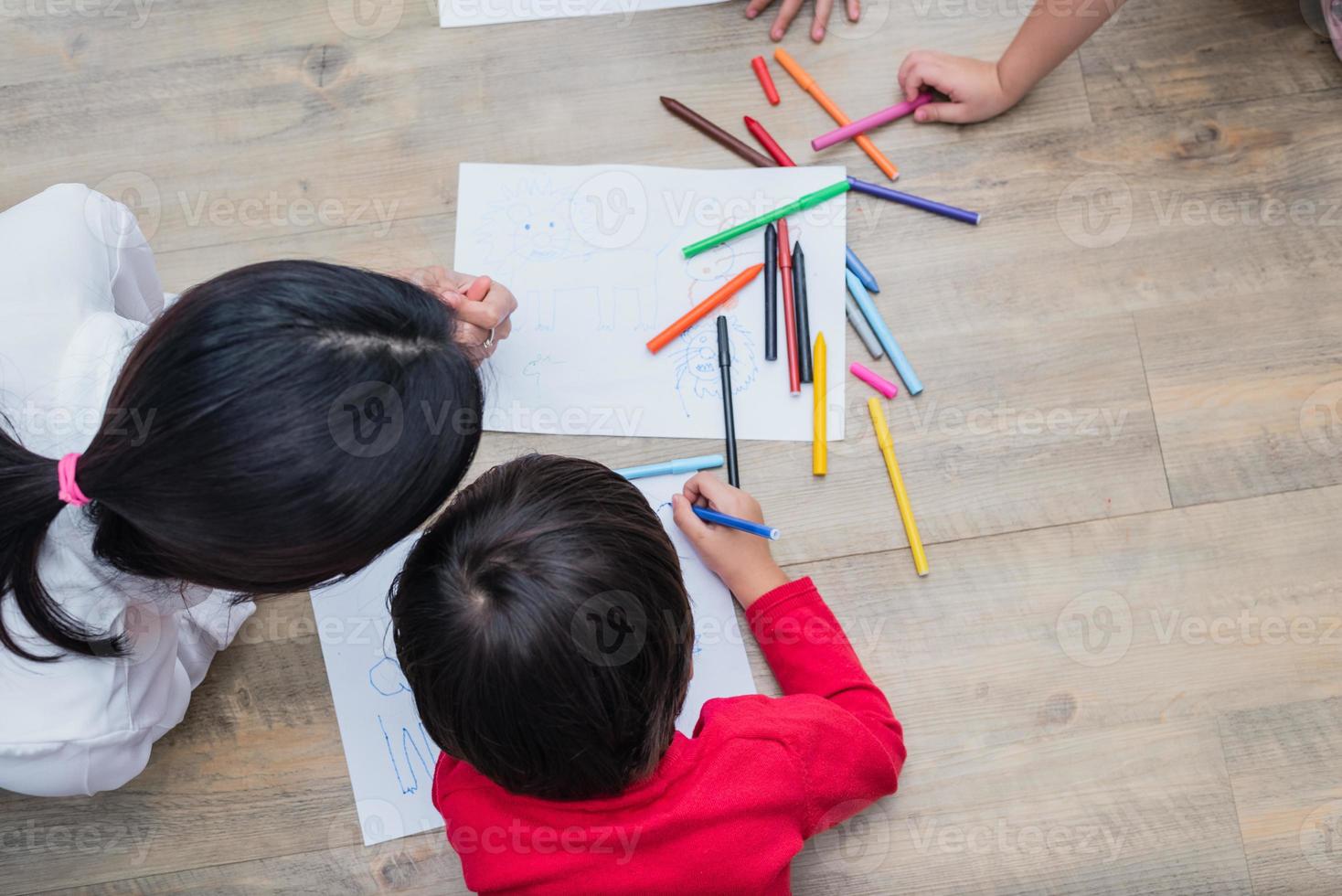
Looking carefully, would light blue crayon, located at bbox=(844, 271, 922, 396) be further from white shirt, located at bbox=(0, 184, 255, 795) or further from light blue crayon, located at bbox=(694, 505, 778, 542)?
white shirt, located at bbox=(0, 184, 255, 795)

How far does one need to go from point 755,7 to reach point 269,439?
0.55m

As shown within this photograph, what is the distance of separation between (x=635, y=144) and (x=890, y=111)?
0.21 m

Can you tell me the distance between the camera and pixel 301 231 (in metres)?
0.74

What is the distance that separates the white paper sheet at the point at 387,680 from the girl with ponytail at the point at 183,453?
5.2 inches

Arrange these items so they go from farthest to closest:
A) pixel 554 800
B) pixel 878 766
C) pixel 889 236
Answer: pixel 889 236 → pixel 878 766 → pixel 554 800

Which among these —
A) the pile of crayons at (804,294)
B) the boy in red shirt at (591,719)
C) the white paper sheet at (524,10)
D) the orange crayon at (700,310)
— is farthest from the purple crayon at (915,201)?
the boy in red shirt at (591,719)

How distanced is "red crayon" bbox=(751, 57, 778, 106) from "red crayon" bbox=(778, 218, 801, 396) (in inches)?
4.5

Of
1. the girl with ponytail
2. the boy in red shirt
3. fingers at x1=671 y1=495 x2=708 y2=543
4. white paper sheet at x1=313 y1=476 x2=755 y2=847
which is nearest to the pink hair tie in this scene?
the girl with ponytail

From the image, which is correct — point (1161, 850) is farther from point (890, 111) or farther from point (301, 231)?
point (301, 231)

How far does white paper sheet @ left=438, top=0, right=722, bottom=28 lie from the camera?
76 cm

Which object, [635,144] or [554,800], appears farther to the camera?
[635,144]

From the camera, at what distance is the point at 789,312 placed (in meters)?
0.71

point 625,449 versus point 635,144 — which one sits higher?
point 635,144

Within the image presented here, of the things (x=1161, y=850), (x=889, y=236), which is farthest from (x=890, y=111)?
(x=1161, y=850)
